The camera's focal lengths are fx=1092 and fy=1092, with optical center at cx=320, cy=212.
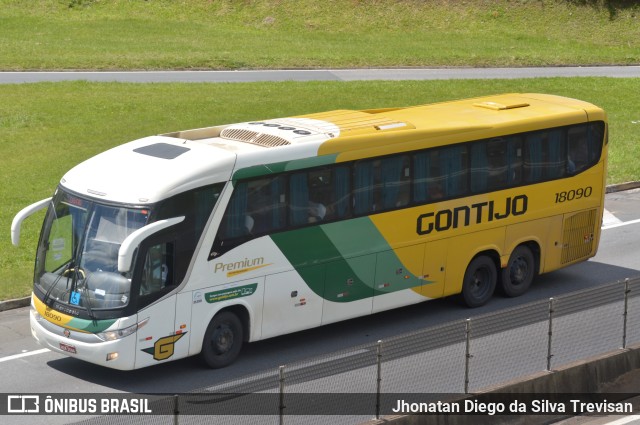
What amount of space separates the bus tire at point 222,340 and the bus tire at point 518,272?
19.1ft

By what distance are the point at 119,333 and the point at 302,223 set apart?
342cm

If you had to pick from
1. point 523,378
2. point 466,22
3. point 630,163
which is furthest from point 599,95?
point 523,378

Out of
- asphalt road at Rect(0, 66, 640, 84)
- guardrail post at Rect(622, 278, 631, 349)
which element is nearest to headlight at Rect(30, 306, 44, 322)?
guardrail post at Rect(622, 278, 631, 349)

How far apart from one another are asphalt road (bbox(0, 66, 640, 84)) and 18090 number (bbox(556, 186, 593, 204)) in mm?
22801

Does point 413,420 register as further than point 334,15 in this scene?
No

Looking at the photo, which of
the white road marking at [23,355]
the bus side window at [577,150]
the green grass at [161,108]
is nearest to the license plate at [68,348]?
the white road marking at [23,355]

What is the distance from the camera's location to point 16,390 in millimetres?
15359

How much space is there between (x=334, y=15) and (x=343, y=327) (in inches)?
1608

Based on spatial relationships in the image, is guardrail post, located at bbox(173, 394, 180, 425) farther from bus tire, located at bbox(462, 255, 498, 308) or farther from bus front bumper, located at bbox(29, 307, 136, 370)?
bus tire, located at bbox(462, 255, 498, 308)

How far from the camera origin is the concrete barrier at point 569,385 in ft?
45.1

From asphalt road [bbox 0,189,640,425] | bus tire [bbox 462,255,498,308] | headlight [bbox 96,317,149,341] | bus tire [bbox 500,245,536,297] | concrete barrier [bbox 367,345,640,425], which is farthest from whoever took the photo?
bus tire [bbox 500,245,536,297]

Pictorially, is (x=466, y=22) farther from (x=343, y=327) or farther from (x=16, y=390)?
(x=16, y=390)

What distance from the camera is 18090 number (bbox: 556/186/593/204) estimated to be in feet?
67.2

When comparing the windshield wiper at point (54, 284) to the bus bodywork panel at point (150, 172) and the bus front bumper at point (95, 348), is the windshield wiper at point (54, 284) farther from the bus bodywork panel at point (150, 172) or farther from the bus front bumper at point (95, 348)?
the bus bodywork panel at point (150, 172)
